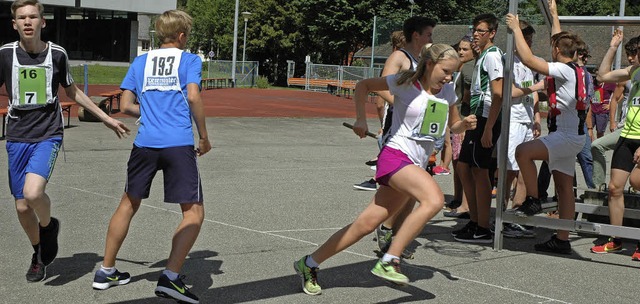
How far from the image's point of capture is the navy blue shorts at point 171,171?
5.55m

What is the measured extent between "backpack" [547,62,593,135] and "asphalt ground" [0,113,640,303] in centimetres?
116

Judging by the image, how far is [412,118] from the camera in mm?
5926

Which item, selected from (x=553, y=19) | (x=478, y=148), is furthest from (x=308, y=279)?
(x=553, y=19)

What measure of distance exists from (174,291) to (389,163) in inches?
64.2

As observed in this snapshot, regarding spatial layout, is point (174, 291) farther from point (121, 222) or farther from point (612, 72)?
point (612, 72)

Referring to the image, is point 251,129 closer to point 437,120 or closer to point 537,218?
point 537,218

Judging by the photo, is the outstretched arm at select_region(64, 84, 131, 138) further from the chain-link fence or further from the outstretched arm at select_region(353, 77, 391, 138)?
the chain-link fence

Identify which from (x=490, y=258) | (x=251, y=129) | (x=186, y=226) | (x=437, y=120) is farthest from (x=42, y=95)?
(x=251, y=129)

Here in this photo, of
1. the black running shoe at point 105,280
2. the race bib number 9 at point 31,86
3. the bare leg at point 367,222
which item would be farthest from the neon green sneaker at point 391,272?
the race bib number 9 at point 31,86

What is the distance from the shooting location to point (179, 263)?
18.1 ft

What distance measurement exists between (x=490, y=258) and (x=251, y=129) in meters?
13.8

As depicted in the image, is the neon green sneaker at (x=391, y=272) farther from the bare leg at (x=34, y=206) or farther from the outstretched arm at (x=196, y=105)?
the bare leg at (x=34, y=206)

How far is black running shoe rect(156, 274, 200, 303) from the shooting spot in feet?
17.5

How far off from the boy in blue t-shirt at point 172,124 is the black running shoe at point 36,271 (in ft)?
3.09
